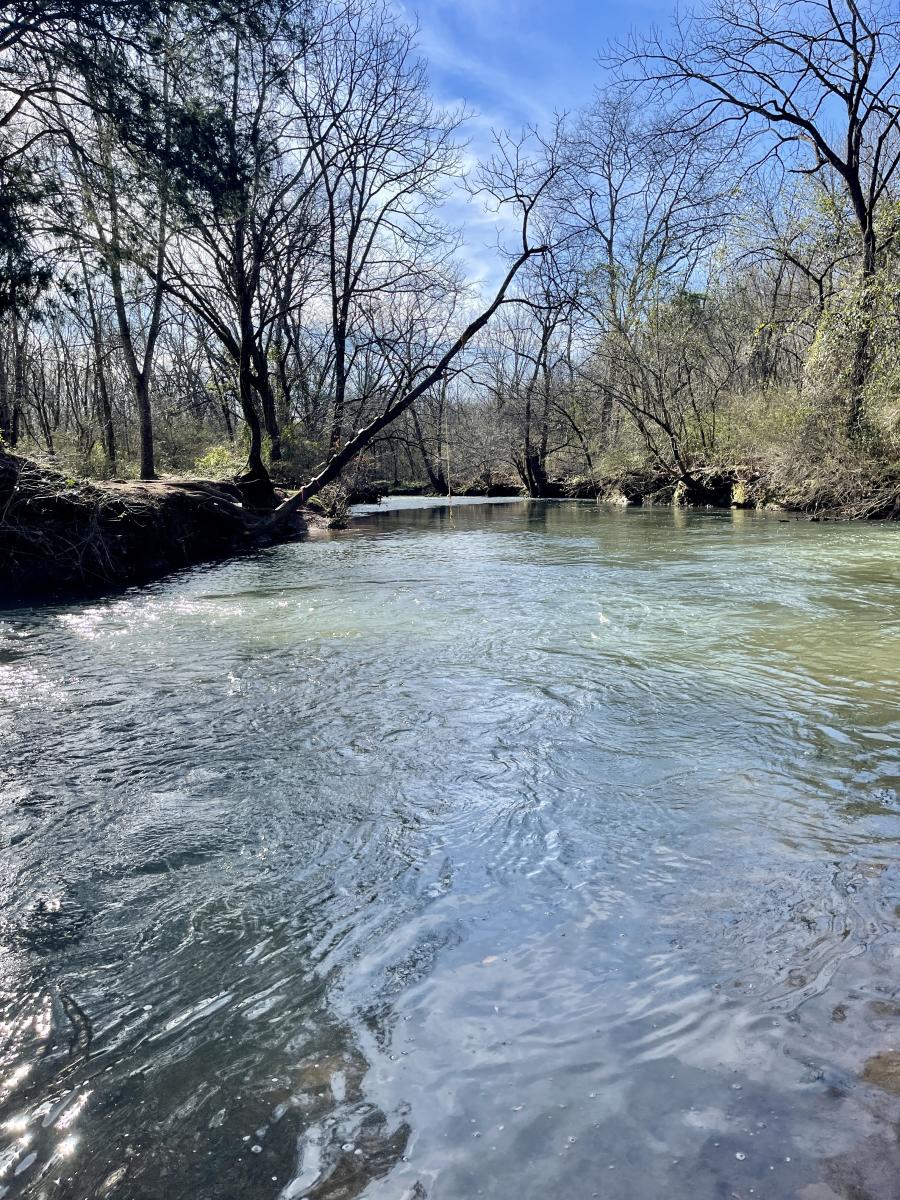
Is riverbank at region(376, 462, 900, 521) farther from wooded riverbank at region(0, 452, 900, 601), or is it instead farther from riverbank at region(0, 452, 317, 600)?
riverbank at region(0, 452, 317, 600)

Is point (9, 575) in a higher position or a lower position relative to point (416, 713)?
higher

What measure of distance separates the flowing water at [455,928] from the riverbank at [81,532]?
3.91 meters

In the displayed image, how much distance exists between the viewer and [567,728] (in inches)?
167

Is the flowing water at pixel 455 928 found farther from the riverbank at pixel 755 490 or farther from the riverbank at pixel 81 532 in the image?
the riverbank at pixel 755 490

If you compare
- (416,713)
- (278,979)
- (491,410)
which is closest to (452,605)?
(416,713)

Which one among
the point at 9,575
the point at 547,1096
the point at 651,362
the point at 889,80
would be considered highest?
the point at 889,80

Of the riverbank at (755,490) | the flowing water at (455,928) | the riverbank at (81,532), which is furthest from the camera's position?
the riverbank at (755,490)

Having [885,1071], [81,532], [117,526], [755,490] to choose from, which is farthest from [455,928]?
[755,490]

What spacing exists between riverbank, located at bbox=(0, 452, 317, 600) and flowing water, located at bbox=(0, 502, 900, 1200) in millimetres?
3914

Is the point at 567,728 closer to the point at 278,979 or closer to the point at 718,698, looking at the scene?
the point at 718,698

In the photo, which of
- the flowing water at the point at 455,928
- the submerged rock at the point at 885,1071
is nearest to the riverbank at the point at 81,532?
the flowing water at the point at 455,928

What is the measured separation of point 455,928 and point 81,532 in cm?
880

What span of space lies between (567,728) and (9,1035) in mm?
2974

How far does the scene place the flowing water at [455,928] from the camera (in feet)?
5.26
